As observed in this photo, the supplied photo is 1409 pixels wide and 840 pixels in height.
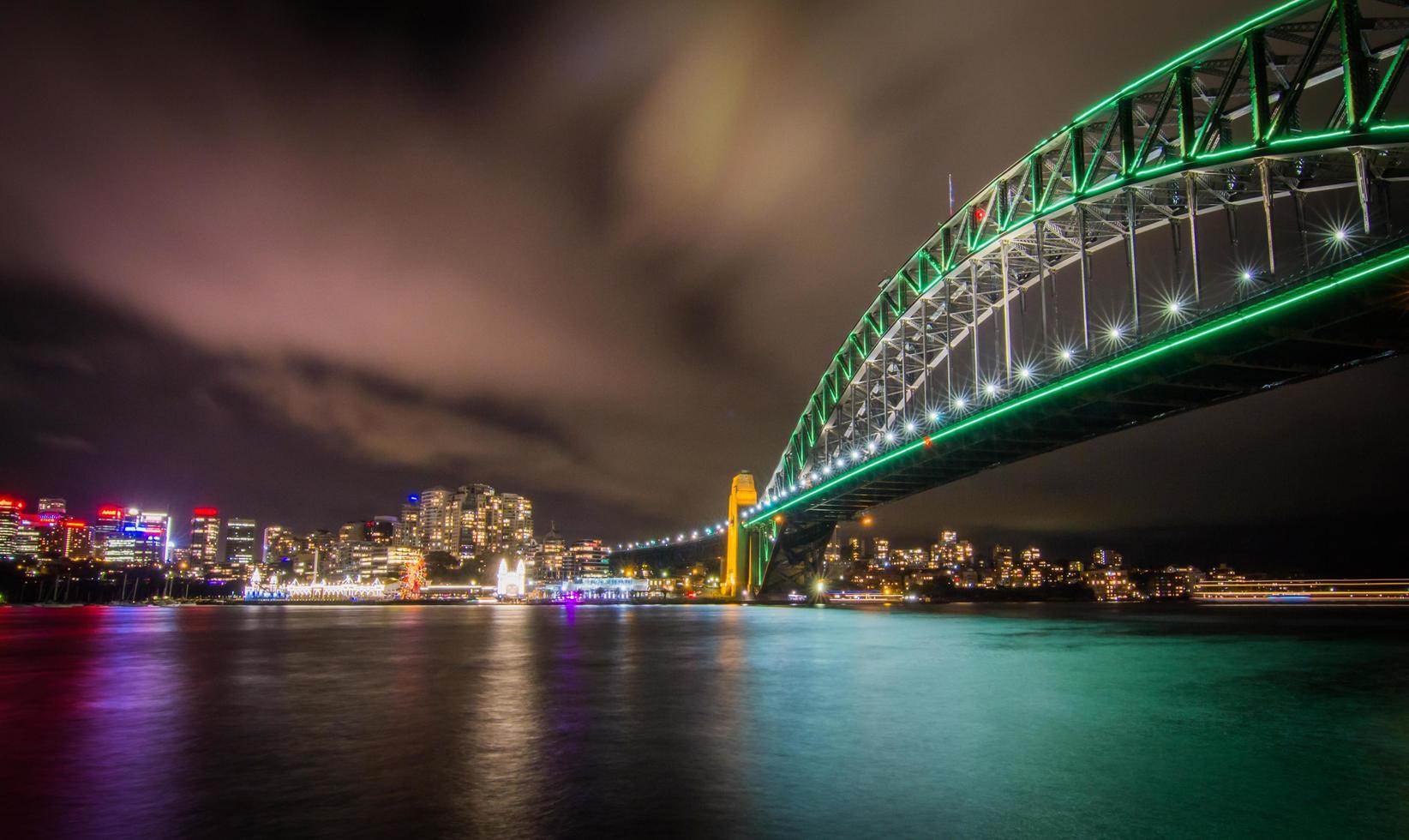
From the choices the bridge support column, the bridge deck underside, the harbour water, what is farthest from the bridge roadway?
the bridge support column

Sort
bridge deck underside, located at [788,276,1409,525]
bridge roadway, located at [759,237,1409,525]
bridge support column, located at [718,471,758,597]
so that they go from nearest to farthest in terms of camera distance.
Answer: bridge roadway, located at [759,237,1409,525], bridge deck underside, located at [788,276,1409,525], bridge support column, located at [718,471,758,597]

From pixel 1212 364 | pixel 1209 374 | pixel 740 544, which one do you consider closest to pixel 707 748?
pixel 1212 364

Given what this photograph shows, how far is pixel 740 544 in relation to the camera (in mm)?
100750

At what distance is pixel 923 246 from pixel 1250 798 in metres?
54.3

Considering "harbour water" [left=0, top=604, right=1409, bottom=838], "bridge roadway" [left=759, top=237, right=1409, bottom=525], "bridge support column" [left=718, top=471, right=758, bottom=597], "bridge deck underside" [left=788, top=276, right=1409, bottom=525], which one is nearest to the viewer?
"harbour water" [left=0, top=604, right=1409, bottom=838]

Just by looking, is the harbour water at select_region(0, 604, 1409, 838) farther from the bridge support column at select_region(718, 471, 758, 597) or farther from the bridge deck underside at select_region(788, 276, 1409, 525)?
the bridge support column at select_region(718, 471, 758, 597)

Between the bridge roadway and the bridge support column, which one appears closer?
the bridge roadway

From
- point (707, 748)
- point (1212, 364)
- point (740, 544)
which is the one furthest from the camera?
point (740, 544)

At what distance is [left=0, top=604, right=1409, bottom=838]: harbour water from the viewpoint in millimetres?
7508

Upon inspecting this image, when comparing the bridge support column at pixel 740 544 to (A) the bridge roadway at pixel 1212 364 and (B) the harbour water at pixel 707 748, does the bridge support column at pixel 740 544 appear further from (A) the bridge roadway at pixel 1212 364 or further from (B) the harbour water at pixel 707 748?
(B) the harbour water at pixel 707 748

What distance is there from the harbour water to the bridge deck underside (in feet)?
36.4

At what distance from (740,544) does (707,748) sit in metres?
90.7

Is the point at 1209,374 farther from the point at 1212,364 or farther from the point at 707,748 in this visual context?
the point at 707,748

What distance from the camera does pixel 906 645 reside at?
29266mm
